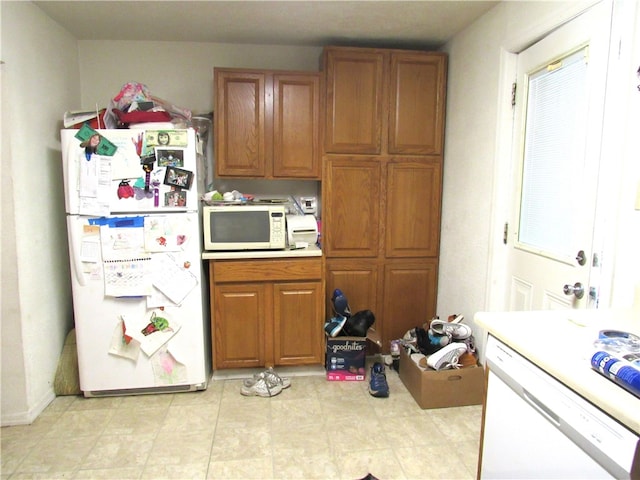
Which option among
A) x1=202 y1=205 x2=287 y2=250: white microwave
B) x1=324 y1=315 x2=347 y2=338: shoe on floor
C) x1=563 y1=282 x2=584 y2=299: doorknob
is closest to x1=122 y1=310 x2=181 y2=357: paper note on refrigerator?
x1=202 y1=205 x2=287 y2=250: white microwave

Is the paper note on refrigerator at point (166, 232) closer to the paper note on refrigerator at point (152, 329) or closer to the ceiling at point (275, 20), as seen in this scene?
the paper note on refrigerator at point (152, 329)

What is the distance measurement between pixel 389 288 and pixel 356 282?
0.84 feet

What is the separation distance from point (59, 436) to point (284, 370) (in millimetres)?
1332

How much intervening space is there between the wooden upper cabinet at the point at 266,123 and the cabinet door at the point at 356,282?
0.75m

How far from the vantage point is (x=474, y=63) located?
246cm

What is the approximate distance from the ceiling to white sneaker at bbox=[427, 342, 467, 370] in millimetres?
1995

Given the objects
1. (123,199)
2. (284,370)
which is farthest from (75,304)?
(284,370)

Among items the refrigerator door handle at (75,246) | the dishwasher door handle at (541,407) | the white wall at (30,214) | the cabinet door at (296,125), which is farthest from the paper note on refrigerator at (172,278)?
the dishwasher door handle at (541,407)

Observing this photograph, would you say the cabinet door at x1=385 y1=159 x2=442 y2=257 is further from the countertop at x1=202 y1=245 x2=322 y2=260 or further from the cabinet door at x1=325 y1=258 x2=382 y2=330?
the countertop at x1=202 y1=245 x2=322 y2=260

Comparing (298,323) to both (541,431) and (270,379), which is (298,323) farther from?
(541,431)

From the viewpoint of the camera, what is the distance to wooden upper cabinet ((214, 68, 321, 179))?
8.57 ft

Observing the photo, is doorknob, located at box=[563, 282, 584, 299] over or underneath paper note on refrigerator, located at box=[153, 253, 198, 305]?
over

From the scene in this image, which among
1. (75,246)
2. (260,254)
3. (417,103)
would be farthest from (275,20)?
(75,246)

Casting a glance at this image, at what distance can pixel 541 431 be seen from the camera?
1.02m
